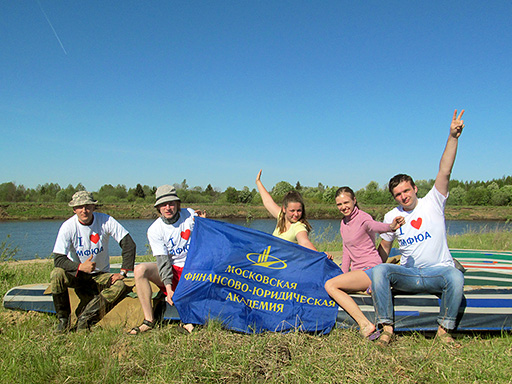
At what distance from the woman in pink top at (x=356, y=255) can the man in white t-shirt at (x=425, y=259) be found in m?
0.17

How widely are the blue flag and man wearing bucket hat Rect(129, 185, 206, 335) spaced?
289 millimetres

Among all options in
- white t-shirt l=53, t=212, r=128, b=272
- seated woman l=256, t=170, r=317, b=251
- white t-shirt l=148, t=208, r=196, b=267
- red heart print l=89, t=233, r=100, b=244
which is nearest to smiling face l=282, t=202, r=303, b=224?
seated woman l=256, t=170, r=317, b=251

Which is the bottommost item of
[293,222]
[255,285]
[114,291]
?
[114,291]

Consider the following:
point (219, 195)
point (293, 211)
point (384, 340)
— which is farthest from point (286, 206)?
point (219, 195)

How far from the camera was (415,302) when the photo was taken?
379 centimetres

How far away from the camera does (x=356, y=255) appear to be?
4.09 meters

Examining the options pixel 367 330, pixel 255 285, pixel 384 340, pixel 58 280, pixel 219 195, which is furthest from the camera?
pixel 219 195

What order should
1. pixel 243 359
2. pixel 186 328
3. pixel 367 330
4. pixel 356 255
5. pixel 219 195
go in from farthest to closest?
1. pixel 219 195
2. pixel 356 255
3. pixel 186 328
4. pixel 367 330
5. pixel 243 359

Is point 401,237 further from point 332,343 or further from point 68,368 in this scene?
point 68,368

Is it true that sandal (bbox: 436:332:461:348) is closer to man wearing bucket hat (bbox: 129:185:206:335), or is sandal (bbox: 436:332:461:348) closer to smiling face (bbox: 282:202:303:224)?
smiling face (bbox: 282:202:303:224)

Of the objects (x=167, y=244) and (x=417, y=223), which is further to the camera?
(x=167, y=244)

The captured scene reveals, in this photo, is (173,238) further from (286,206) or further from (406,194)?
(406,194)

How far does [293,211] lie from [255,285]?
103 cm

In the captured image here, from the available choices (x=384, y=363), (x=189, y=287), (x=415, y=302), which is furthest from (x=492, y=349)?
(x=189, y=287)
